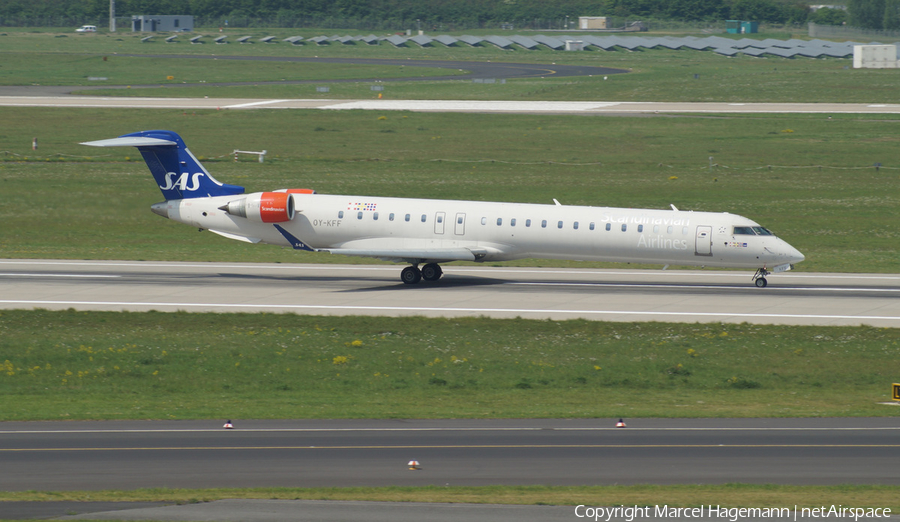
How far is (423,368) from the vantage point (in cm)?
3338

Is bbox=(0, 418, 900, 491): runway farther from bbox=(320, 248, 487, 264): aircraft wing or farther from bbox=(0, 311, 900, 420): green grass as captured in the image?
bbox=(320, 248, 487, 264): aircraft wing

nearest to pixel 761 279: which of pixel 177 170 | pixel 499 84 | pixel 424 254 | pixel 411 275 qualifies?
pixel 424 254

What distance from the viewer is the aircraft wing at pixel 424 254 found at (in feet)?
145

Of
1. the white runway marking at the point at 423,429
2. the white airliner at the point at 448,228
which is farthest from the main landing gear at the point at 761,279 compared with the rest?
the white runway marking at the point at 423,429

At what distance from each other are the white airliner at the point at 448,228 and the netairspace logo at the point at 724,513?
24.9 metres

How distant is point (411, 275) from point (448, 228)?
2.79 metres

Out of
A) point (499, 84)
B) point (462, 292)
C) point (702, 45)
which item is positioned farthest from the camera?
point (702, 45)

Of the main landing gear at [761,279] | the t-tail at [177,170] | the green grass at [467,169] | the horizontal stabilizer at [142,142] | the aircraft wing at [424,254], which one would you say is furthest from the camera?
the green grass at [467,169]

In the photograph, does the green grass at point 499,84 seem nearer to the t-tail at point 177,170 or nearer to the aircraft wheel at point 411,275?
the t-tail at point 177,170

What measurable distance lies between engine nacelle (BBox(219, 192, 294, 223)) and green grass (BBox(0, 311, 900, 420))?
784cm

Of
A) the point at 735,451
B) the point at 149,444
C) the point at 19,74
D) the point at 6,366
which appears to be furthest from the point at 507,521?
the point at 19,74

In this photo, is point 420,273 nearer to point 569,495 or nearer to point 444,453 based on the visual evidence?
point 444,453

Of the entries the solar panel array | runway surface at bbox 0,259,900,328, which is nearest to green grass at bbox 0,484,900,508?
runway surface at bbox 0,259,900,328

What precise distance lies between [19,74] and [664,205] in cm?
10543
